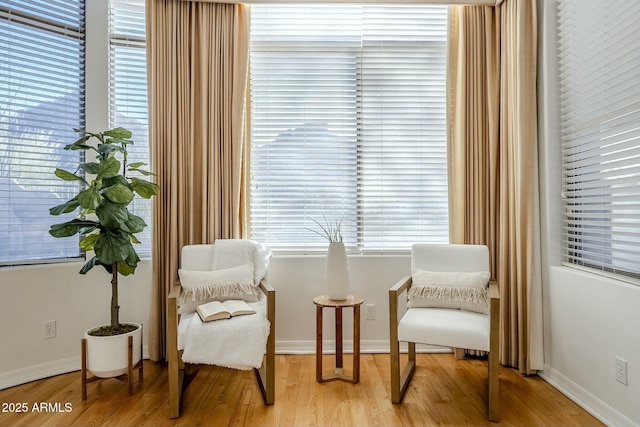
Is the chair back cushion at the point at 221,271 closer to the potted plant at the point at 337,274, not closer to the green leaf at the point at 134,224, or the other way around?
the green leaf at the point at 134,224

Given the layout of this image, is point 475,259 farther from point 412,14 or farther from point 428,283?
point 412,14

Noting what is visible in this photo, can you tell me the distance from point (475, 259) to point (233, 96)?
2.09 metres

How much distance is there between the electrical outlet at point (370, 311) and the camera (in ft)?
10.3

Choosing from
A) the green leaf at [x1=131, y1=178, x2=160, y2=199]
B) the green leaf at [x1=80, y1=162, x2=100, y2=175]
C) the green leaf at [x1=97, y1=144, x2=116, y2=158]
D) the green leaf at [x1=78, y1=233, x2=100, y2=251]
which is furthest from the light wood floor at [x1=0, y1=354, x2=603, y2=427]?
the green leaf at [x1=97, y1=144, x2=116, y2=158]

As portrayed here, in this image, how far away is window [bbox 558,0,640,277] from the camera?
207cm

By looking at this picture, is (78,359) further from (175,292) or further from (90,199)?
(90,199)

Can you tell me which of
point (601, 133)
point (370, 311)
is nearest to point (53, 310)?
point (370, 311)

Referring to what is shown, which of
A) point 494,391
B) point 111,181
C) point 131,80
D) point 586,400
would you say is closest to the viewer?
point 494,391

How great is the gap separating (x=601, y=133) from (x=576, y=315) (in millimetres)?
1061

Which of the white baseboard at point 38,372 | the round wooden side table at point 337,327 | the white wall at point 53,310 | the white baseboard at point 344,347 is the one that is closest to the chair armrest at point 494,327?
the round wooden side table at point 337,327

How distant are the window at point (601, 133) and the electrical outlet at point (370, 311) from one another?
1.38 m

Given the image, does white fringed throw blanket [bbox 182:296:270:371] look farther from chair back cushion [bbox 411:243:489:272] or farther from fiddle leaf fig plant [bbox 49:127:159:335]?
chair back cushion [bbox 411:243:489:272]

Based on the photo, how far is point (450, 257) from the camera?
2.75 m

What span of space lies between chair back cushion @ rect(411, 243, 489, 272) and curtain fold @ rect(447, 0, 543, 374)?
0.88 ft
